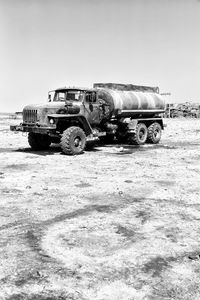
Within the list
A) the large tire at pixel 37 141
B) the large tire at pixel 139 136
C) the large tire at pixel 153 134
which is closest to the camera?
the large tire at pixel 37 141

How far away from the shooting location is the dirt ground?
402 centimetres

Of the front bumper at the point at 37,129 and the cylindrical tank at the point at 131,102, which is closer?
the front bumper at the point at 37,129

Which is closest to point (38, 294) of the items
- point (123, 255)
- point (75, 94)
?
point (123, 255)

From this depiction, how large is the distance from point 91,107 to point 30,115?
2.58 m

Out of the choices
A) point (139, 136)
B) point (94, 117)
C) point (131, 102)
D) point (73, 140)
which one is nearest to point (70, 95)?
point (94, 117)

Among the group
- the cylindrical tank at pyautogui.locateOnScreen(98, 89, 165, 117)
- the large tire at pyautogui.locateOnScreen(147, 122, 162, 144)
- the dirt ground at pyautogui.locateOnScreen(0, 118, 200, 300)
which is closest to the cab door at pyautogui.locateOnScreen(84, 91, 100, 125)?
the cylindrical tank at pyautogui.locateOnScreen(98, 89, 165, 117)

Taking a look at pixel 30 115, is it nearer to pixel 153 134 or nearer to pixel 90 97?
pixel 90 97

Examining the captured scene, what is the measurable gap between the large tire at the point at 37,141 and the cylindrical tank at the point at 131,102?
3009 millimetres

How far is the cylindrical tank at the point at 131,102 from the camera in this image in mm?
16203

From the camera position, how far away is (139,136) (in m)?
18.2

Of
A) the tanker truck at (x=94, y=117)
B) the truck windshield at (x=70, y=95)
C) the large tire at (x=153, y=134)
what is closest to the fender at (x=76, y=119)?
the tanker truck at (x=94, y=117)

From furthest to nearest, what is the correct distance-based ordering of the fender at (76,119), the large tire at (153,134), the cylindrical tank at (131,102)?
the large tire at (153,134)
the cylindrical tank at (131,102)
the fender at (76,119)

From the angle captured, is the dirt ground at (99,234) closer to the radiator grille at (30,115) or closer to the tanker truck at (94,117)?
the tanker truck at (94,117)

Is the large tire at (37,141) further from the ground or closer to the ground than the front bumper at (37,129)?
closer to the ground
